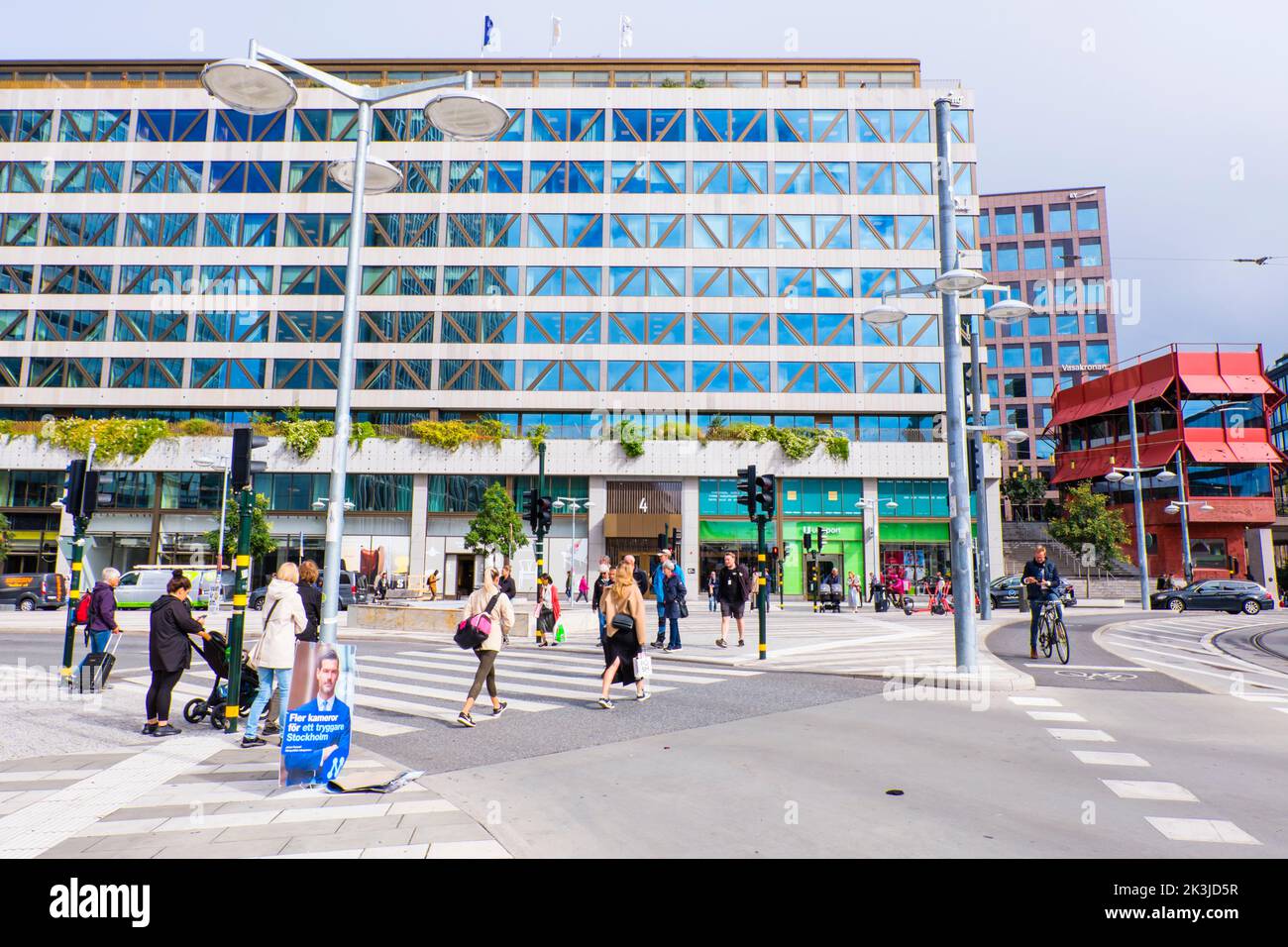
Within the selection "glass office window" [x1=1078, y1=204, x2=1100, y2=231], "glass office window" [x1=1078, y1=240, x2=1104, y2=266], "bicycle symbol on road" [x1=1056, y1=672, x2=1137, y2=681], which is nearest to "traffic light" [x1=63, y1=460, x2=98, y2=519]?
"bicycle symbol on road" [x1=1056, y1=672, x2=1137, y2=681]

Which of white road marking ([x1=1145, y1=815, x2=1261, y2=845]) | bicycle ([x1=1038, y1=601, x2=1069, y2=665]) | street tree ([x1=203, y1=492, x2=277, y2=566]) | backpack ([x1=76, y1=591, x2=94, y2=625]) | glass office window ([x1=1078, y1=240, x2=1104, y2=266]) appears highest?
glass office window ([x1=1078, y1=240, x2=1104, y2=266])

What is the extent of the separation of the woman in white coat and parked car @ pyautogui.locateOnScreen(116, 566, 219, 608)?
85.5 feet

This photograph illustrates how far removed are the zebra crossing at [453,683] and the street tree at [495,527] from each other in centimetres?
2039

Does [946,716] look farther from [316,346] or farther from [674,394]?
[316,346]

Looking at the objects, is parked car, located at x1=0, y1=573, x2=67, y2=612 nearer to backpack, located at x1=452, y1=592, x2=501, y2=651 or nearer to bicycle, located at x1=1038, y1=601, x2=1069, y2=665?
backpack, located at x1=452, y1=592, x2=501, y2=651

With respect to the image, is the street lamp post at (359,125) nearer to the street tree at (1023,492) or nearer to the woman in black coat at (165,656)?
the woman in black coat at (165,656)

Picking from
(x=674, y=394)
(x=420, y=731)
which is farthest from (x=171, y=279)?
(x=420, y=731)

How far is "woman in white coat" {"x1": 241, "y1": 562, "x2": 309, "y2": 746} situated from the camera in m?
7.52

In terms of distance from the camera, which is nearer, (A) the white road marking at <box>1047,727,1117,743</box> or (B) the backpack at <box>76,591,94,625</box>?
(A) the white road marking at <box>1047,727,1117,743</box>

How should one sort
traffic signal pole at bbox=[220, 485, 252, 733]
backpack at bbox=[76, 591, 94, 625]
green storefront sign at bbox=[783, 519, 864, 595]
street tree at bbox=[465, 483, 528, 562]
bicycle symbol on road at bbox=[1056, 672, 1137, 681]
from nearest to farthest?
traffic signal pole at bbox=[220, 485, 252, 733]
bicycle symbol on road at bbox=[1056, 672, 1137, 681]
backpack at bbox=[76, 591, 94, 625]
street tree at bbox=[465, 483, 528, 562]
green storefront sign at bbox=[783, 519, 864, 595]

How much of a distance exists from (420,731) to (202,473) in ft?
133

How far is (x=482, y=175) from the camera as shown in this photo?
4362cm

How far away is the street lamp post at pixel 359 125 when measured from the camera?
8359 mm

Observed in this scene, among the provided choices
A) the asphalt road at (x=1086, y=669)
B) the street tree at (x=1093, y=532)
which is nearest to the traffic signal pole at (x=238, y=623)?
the asphalt road at (x=1086, y=669)
